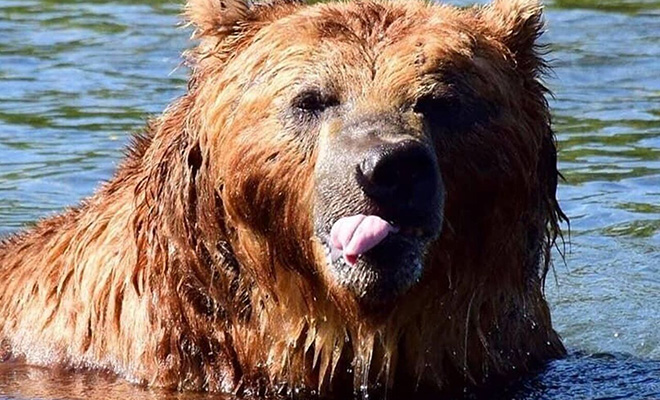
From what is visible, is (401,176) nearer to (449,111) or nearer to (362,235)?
(362,235)

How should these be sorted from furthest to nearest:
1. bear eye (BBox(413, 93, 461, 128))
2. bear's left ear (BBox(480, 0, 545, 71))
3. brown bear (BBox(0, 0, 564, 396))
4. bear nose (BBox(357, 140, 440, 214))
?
1. bear's left ear (BBox(480, 0, 545, 71))
2. bear eye (BBox(413, 93, 461, 128))
3. brown bear (BBox(0, 0, 564, 396))
4. bear nose (BBox(357, 140, 440, 214))

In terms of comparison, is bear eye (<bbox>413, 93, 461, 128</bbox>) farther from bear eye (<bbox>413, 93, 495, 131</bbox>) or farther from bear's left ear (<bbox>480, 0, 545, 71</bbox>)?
bear's left ear (<bbox>480, 0, 545, 71</bbox>)

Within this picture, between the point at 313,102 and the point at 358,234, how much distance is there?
587mm

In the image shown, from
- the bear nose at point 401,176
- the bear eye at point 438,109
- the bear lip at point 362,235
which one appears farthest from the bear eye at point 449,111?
the bear lip at point 362,235

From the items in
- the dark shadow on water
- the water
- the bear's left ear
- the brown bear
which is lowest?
the water

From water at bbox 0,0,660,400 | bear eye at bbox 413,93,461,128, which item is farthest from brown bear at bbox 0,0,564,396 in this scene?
water at bbox 0,0,660,400

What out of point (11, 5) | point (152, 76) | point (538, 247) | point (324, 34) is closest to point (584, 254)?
point (538, 247)

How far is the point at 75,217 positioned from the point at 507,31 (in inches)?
78.5

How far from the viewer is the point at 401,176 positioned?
214 inches

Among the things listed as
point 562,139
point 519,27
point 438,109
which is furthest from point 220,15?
point 562,139

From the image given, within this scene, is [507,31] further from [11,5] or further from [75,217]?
[11,5]

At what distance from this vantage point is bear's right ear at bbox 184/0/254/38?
20.6 feet

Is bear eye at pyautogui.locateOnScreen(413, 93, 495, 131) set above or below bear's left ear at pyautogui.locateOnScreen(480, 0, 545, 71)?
below

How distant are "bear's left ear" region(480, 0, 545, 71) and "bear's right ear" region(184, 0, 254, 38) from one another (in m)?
0.88
